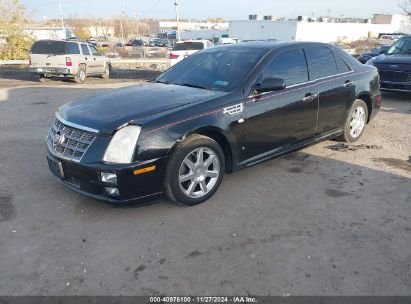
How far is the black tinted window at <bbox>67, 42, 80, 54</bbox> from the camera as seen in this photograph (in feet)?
47.7

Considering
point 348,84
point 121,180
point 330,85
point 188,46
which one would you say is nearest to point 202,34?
point 188,46

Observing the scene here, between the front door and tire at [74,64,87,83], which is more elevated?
the front door

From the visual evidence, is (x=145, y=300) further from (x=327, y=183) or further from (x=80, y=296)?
(x=327, y=183)

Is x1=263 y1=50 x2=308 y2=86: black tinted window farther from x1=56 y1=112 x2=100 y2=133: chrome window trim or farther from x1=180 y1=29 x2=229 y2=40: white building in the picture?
x1=180 y1=29 x2=229 y2=40: white building

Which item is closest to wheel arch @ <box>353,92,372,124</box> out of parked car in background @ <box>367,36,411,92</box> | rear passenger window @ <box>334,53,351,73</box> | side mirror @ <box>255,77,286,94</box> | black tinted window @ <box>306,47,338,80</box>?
rear passenger window @ <box>334,53,351,73</box>

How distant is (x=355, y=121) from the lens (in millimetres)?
6203

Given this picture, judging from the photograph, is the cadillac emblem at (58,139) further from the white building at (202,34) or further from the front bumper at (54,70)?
the white building at (202,34)

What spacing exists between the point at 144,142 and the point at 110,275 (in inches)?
49.6

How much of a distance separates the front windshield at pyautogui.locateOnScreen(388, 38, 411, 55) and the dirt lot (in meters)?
6.32

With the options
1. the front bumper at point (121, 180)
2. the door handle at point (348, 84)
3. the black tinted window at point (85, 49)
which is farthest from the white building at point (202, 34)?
the front bumper at point (121, 180)

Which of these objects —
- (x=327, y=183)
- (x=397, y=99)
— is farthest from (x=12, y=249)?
(x=397, y=99)

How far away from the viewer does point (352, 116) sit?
6.08 metres

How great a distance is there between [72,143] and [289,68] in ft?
9.49

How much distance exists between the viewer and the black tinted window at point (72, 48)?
47.7 ft
